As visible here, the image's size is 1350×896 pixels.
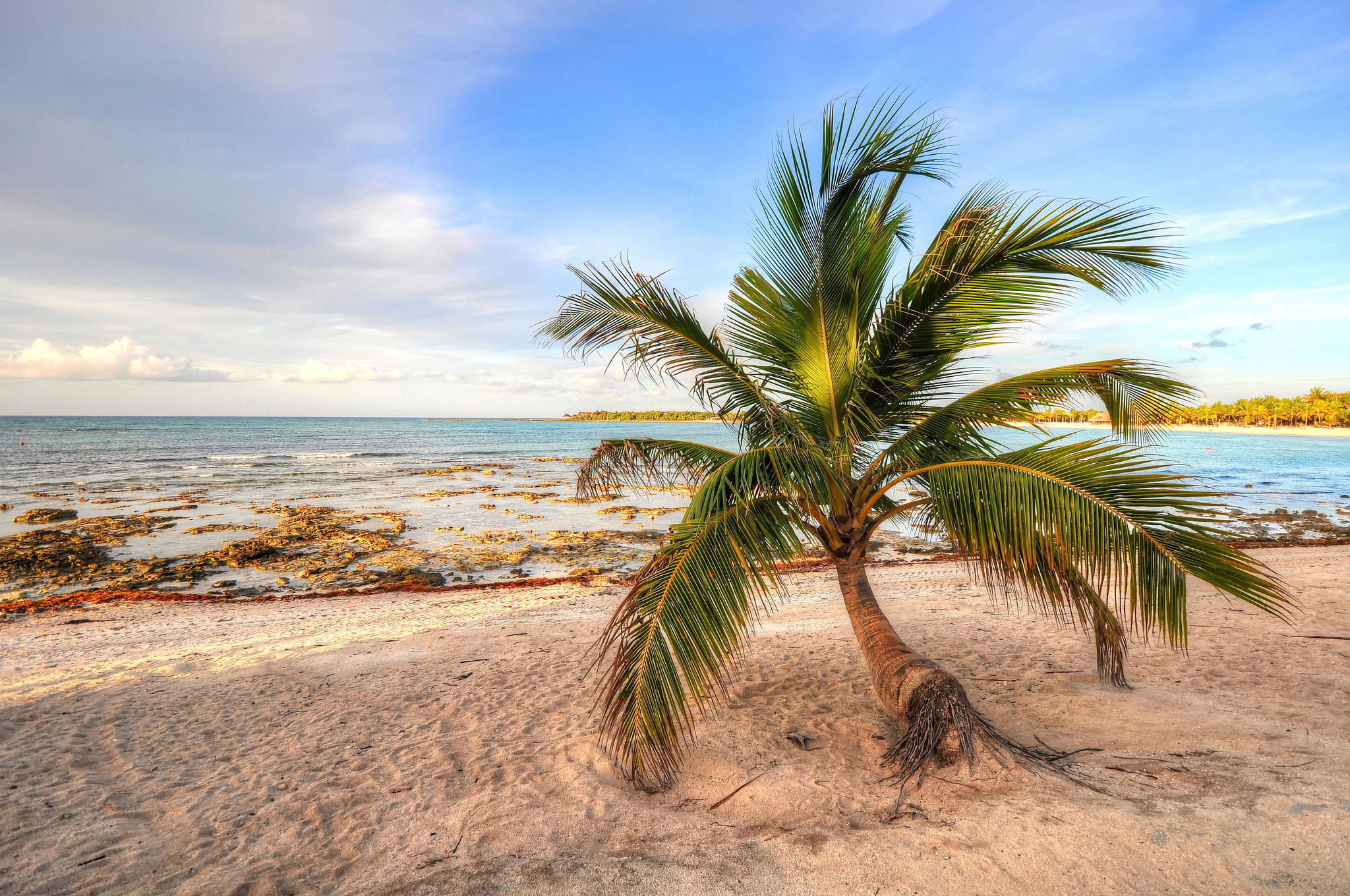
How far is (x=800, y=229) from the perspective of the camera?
4746 mm

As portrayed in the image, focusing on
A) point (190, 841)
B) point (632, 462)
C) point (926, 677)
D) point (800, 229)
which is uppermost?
point (800, 229)

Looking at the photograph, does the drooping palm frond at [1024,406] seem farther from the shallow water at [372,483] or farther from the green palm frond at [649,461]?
the green palm frond at [649,461]

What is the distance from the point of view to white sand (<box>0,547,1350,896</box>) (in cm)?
314

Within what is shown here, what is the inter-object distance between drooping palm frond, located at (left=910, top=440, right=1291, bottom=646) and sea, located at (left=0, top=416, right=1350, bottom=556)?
62 centimetres

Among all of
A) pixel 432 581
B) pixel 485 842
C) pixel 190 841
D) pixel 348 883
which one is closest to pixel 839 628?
pixel 485 842

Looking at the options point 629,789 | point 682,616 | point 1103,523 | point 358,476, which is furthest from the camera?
point 358,476

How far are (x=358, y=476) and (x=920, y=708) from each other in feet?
106

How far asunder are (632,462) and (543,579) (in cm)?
765

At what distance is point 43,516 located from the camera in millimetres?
17078

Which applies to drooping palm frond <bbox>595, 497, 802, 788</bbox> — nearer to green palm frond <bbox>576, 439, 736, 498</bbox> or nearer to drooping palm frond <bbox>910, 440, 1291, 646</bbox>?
drooping palm frond <bbox>910, 440, 1291, 646</bbox>

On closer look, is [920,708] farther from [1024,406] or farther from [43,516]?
[43,516]

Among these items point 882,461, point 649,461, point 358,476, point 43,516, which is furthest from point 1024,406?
point 358,476

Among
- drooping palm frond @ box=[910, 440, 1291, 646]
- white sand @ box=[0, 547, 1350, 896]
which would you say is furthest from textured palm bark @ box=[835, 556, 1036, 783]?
drooping palm frond @ box=[910, 440, 1291, 646]

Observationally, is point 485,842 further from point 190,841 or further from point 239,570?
point 239,570
